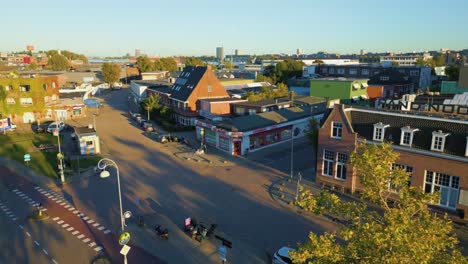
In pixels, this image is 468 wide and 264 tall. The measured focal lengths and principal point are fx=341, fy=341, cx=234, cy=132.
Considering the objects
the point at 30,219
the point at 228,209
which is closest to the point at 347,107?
the point at 228,209

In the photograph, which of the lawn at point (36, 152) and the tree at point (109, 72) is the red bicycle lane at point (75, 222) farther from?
the tree at point (109, 72)

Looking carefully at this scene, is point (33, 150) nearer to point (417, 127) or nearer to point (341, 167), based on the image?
point (341, 167)

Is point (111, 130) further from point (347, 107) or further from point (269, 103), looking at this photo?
point (347, 107)

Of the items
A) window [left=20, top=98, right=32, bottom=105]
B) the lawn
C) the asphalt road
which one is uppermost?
window [left=20, top=98, right=32, bottom=105]

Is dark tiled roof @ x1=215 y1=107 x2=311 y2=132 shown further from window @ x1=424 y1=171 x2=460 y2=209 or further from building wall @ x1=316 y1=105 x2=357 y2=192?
window @ x1=424 y1=171 x2=460 y2=209

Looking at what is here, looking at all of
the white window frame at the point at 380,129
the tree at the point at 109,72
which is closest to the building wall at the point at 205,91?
the white window frame at the point at 380,129

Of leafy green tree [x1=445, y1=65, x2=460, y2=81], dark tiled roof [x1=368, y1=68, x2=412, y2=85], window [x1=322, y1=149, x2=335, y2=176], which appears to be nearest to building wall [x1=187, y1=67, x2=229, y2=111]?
window [x1=322, y1=149, x2=335, y2=176]
